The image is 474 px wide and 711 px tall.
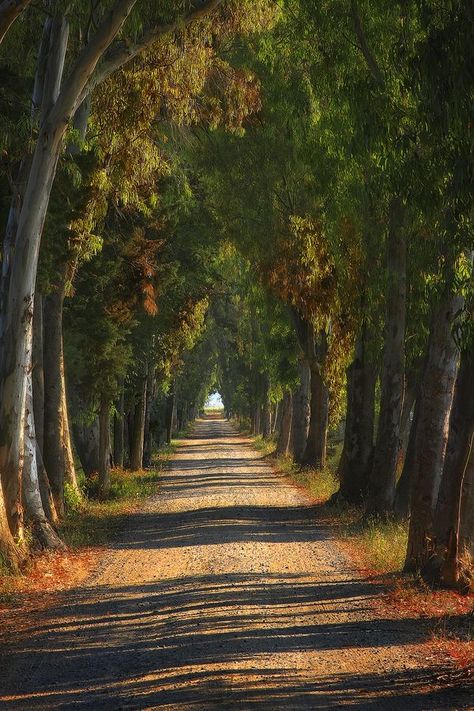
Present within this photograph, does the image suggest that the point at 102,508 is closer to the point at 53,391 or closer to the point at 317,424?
the point at 53,391

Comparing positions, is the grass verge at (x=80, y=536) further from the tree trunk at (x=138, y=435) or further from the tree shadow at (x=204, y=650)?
the tree trunk at (x=138, y=435)

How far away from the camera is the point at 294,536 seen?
19.3 m

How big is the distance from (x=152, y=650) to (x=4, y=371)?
6.27m

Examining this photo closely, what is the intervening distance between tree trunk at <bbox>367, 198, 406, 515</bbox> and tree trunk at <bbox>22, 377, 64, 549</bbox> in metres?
7.01

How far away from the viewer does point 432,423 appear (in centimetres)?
1457

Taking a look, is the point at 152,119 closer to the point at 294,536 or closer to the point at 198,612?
the point at 294,536

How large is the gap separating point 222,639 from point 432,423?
18.7 feet

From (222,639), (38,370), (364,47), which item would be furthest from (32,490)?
(364,47)

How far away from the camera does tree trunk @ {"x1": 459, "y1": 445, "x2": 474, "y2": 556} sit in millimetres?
13469

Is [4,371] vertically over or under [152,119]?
under

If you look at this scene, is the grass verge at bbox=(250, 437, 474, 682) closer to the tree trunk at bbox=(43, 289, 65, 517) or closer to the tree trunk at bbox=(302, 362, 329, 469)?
the tree trunk at bbox=(43, 289, 65, 517)

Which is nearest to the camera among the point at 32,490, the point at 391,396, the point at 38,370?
the point at 32,490

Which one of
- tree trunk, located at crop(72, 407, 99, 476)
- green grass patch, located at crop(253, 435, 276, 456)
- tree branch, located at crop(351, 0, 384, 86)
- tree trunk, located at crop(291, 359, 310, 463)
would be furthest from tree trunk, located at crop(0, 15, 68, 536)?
green grass patch, located at crop(253, 435, 276, 456)

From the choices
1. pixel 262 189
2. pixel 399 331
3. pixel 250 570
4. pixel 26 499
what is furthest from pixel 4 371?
pixel 262 189
